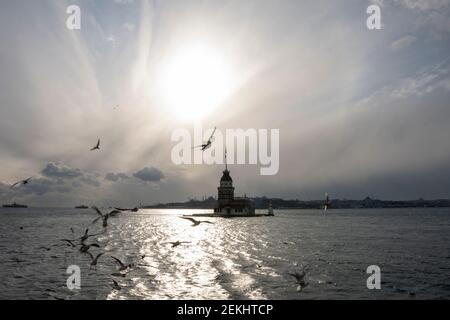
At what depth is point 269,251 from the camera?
53781 mm

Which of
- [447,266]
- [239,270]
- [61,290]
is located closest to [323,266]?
[239,270]

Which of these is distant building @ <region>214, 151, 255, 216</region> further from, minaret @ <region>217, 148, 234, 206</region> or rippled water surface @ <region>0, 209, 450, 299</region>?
rippled water surface @ <region>0, 209, 450, 299</region>

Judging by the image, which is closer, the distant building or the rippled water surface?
the rippled water surface

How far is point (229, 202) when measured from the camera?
6673 inches

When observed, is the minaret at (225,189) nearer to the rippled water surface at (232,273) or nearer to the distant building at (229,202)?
the distant building at (229,202)

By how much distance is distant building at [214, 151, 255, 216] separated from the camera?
169 meters

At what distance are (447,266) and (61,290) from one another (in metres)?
36.6

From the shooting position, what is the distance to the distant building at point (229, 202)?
554 feet

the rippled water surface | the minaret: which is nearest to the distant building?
the minaret

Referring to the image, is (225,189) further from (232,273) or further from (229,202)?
(232,273)

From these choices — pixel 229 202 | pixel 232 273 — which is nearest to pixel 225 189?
pixel 229 202

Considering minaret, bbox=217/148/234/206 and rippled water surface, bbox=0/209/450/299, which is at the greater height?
minaret, bbox=217/148/234/206

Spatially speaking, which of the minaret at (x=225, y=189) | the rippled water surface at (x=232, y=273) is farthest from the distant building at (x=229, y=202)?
the rippled water surface at (x=232, y=273)
